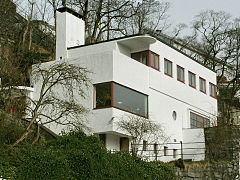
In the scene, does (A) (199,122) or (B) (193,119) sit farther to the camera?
(A) (199,122)

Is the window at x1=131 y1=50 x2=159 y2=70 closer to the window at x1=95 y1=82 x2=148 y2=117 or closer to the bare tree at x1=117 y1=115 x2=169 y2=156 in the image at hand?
the window at x1=95 y1=82 x2=148 y2=117

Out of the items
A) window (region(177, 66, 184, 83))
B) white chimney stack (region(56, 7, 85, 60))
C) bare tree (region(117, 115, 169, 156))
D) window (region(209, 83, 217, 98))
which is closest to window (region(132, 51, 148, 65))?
white chimney stack (region(56, 7, 85, 60))

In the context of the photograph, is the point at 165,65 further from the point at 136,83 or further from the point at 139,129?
the point at 139,129

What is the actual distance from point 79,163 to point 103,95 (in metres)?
9.05

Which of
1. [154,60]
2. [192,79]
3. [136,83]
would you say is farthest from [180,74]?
[136,83]

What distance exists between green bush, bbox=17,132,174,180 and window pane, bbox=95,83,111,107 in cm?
535

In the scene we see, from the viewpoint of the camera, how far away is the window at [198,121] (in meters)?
32.5

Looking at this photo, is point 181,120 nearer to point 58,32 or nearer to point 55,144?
point 58,32

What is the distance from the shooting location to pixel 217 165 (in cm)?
2552

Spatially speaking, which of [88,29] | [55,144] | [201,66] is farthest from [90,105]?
[88,29]

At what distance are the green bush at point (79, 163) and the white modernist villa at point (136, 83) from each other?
17.7 feet

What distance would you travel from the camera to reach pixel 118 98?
25359mm

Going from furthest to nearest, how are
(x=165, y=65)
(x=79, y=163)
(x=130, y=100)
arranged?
(x=165, y=65) → (x=130, y=100) → (x=79, y=163)

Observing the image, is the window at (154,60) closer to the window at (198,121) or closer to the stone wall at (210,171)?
the window at (198,121)
